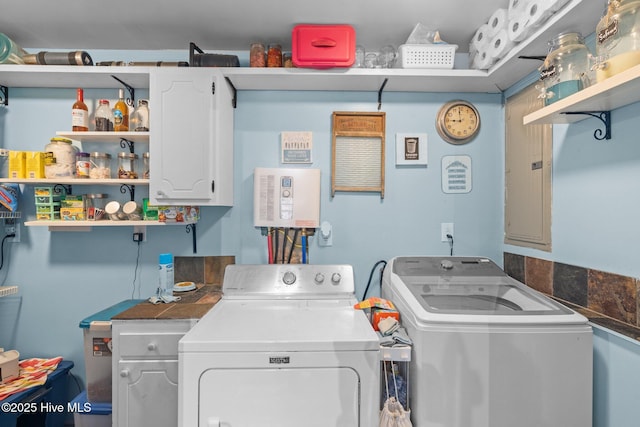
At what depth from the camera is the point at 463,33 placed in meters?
1.98

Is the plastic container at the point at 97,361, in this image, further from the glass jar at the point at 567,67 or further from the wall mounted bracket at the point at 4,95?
the glass jar at the point at 567,67

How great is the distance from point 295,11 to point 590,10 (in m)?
1.33

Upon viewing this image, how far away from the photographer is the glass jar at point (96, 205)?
1.96 m

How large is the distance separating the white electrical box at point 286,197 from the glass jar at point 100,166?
0.90m

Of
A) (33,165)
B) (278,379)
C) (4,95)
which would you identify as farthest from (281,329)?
(4,95)

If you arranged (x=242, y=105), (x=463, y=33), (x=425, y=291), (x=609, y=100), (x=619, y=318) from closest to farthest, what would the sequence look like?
(x=609, y=100)
(x=619, y=318)
(x=425, y=291)
(x=463, y=33)
(x=242, y=105)

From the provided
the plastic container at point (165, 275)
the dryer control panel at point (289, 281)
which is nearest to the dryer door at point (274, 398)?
the dryer control panel at point (289, 281)

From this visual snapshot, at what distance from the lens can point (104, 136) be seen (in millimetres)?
1949

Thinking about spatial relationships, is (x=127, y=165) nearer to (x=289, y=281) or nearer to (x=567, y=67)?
(x=289, y=281)

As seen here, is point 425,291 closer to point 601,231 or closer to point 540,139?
point 601,231

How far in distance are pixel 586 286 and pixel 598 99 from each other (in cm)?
83

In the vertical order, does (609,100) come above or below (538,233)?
above

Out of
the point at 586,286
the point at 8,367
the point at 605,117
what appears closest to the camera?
the point at 605,117

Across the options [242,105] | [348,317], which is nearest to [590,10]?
[348,317]
